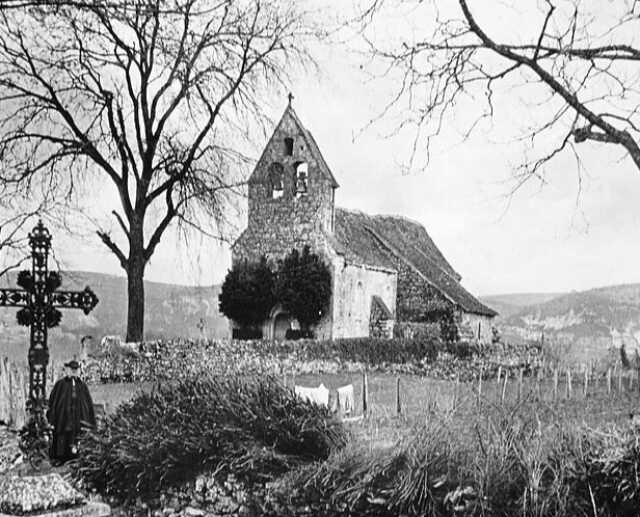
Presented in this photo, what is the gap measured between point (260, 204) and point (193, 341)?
10.9 meters

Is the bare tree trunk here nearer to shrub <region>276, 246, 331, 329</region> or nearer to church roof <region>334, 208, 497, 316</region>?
shrub <region>276, 246, 331, 329</region>

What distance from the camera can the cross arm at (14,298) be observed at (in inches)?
457

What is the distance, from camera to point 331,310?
101 feet

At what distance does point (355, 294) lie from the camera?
107 feet

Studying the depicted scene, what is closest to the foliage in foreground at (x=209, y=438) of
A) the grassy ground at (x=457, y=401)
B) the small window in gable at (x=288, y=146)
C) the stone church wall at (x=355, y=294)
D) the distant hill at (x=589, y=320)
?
the grassy ground at (x=457, y=401)

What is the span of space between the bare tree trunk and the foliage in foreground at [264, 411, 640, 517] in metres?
14.3

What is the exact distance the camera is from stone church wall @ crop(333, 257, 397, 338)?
31141 mm

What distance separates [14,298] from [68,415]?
7.28 ft

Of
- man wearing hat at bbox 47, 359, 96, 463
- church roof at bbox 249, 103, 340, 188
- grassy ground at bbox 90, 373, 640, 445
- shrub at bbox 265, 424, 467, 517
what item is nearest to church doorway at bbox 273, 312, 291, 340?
church roof at bbox 249, 103, 340, 188

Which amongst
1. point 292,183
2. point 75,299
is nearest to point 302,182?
point 292,183

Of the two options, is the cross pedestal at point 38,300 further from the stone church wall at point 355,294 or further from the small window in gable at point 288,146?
the small window in gable at point 288,146

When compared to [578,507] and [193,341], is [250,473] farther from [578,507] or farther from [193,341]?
[193,341]

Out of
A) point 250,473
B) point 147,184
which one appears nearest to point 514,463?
point 250,473

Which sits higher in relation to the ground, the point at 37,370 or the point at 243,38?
the point at 243,38
